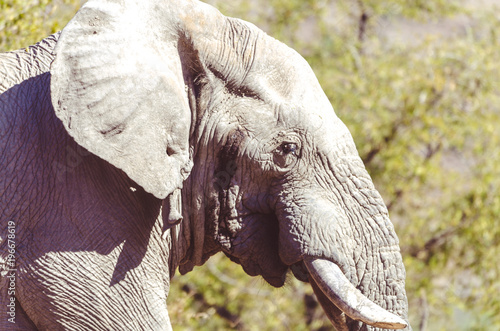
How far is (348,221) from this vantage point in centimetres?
291

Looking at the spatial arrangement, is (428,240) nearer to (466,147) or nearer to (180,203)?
(466,147)

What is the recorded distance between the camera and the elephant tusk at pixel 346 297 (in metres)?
2.71

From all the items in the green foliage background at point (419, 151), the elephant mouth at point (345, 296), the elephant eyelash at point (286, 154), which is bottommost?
the green foliage background at point (419, 151)

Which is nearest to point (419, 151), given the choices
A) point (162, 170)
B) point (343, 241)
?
point (343, 241)

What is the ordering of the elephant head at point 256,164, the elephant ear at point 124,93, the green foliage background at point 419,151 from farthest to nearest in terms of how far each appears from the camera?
the green foliage background at point 419,151
the elephant head at point 256,164
the elephant ear at point 124,93

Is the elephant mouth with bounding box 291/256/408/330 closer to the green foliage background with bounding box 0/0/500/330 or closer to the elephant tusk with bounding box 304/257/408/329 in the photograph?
the elephant tusk with bounding box 304/257/408/329

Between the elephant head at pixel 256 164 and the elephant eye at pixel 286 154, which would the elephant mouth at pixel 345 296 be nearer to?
the elephant head at pixel 256 164

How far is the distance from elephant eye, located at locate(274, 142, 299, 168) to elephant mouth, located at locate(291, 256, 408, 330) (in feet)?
1.20

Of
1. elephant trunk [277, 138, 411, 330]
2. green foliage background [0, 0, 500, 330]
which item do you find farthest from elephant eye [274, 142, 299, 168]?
green foliage background [0, 0, 500, 330]

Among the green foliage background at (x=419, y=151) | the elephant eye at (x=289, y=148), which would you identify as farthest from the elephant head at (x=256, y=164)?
the green foliage background at (x=419, y=151)

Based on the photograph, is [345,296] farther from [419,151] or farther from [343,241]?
[419,151]

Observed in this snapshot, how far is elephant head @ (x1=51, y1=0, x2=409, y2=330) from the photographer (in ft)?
8.76

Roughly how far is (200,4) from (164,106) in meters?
0.45

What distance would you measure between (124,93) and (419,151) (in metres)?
5.69
